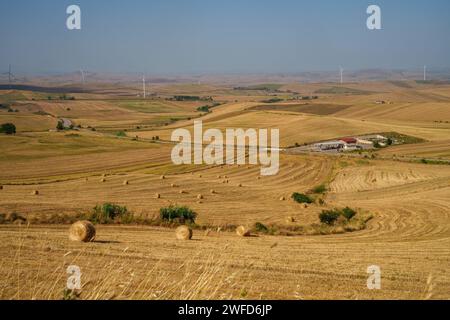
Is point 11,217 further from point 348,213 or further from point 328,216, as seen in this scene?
point 348,213

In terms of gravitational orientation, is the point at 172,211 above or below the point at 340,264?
below

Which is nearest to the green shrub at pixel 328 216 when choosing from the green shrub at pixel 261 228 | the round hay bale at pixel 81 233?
the green shrub at pixel 261 228

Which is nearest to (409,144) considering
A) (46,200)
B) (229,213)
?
(229,213)

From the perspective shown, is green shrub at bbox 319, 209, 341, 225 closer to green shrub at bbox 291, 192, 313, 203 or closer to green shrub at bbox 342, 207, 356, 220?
green shrub at bbox 342, 207, 356, 220

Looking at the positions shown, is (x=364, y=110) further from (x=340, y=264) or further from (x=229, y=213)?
(x=340, y=264)
